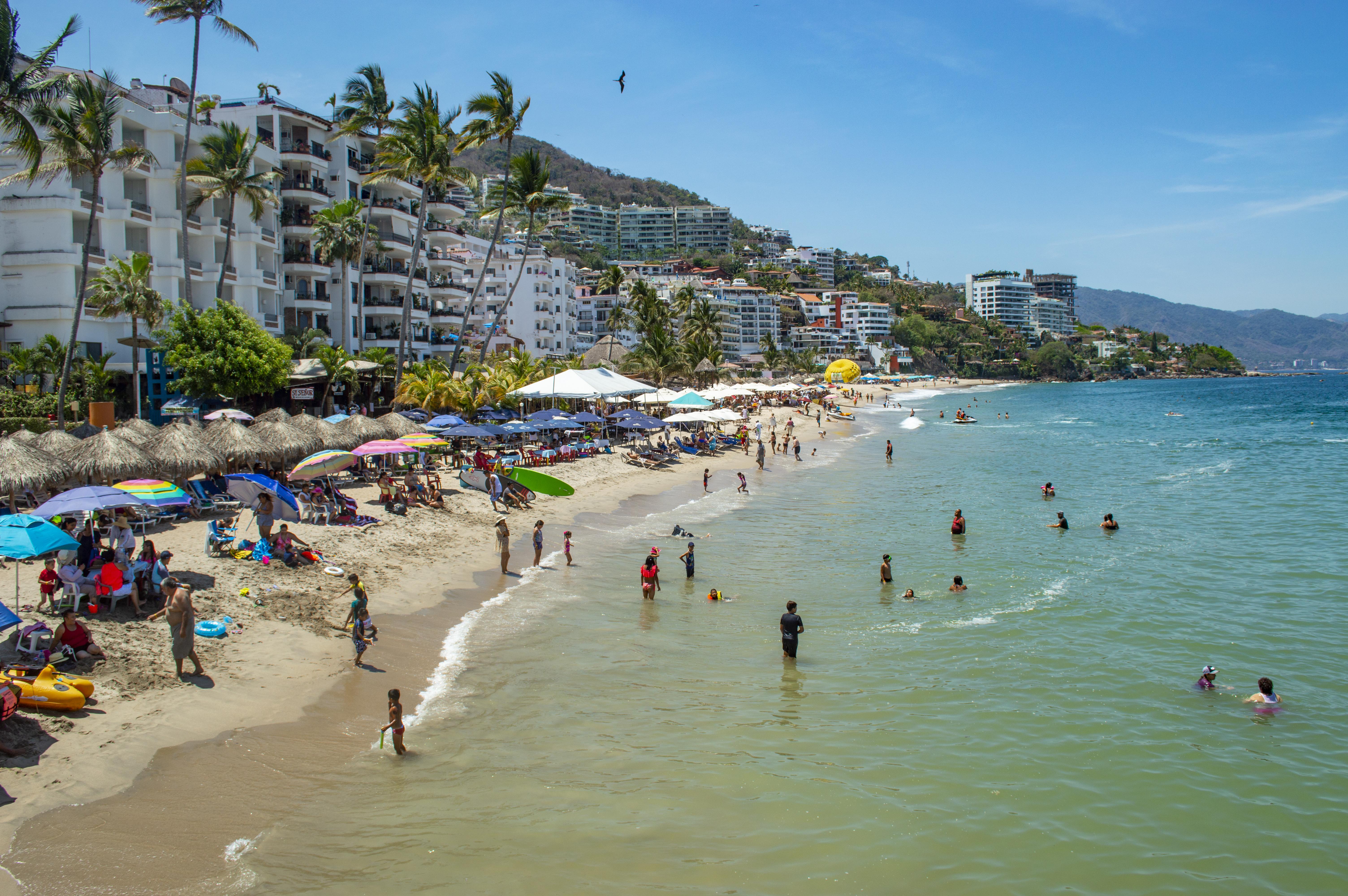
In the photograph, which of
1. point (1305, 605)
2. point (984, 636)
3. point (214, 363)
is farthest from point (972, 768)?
point (214, 363)

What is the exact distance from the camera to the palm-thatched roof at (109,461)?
17547mm

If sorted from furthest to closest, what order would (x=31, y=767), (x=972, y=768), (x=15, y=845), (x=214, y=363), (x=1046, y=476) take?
(x=1046, y=476) → (x=214, y=363) → (x=972, y=768) → (x=31, y=767) → (x=15, y=845)

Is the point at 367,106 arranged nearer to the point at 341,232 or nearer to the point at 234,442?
the point at 341,232

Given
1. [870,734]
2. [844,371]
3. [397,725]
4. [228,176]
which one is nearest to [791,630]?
[870,734]

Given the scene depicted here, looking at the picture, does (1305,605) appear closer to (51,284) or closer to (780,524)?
(780,524)

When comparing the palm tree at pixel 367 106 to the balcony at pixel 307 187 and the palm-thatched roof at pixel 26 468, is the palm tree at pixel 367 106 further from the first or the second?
the palm-thatched roof at pixel 26 468

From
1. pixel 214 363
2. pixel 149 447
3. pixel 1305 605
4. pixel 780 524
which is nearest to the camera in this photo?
pixel 1305 605

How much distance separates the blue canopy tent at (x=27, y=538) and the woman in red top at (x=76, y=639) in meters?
0.89

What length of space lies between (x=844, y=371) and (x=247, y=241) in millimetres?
70802

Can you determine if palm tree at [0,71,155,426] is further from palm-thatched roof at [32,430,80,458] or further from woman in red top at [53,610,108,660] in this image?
woman in red top at [53,610,108,660]

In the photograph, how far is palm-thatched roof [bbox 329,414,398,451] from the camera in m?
25.2

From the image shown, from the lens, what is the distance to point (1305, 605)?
16359 mm

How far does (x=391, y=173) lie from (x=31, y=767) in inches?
1442

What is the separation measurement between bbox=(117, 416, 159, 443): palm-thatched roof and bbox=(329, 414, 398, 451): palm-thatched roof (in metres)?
4.58
